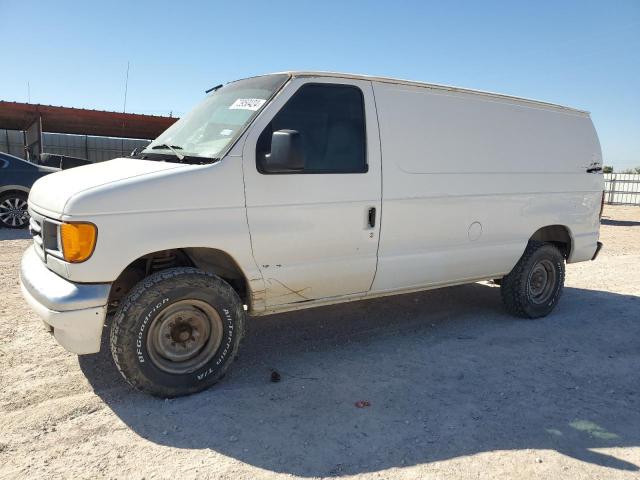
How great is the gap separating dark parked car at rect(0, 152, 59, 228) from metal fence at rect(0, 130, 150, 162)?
9178 millimetres

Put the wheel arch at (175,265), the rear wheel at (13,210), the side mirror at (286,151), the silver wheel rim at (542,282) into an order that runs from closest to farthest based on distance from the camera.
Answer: the side mirror at (286,151), the wheel arch at (175,265), the silver wheel rim at (542,282), the rear wheel at (13,210)

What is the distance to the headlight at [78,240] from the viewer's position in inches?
122

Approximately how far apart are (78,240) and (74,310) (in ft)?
1.40

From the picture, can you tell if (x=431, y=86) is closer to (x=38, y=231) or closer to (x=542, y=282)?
(x=542, y=282)

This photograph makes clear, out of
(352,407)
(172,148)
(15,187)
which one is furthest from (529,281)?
(15,187)

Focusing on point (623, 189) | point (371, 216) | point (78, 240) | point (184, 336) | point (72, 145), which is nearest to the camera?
point (78, 240)

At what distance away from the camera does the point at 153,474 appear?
269cm

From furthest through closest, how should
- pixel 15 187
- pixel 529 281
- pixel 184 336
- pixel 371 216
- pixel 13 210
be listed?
1. pixel 13 210
2. pixel 15 187
3. pixel 529 281
4. pixel 371 216
5. pixel 184 336

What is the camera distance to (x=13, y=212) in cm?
A: 1007

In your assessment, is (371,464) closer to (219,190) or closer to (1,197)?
(219,190)

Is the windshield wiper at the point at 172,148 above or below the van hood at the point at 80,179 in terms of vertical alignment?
above

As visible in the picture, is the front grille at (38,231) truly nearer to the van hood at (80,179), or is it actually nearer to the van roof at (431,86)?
the van hood at (80,179)

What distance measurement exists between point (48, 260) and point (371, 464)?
94.9 inches

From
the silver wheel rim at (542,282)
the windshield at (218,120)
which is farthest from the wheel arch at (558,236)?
the windshield at (218,120)
